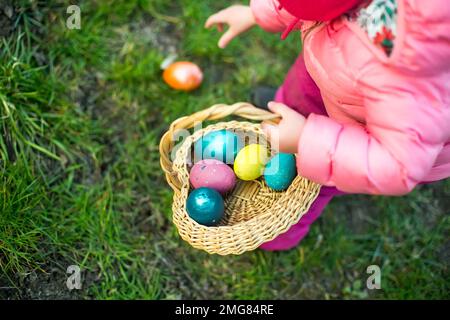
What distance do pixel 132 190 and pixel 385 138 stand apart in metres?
1.09

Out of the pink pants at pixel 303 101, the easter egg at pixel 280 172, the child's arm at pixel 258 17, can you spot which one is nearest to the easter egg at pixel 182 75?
the child's arm at pixel 258 17

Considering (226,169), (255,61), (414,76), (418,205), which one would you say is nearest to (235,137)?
(226,169)

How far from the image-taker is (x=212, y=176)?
1.51m

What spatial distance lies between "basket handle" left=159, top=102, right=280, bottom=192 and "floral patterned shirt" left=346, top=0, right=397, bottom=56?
339 millimetres

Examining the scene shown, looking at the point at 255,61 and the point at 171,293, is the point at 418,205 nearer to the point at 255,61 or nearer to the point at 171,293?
the point at 255,61

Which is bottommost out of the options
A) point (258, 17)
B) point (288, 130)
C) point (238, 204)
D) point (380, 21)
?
point (238, 204)

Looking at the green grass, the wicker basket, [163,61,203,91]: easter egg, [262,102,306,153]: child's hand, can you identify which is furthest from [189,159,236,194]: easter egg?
[163,61,203,91]: easter egg

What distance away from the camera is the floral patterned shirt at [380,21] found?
1.08 meters

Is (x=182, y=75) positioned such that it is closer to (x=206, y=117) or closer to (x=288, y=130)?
(x=206, y=117)

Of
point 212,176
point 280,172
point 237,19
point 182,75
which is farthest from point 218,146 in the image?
point 182,75

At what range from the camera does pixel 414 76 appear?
1.10 meters

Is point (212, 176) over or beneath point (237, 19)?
beneath

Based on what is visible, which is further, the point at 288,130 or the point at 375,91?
the point at 288,130
